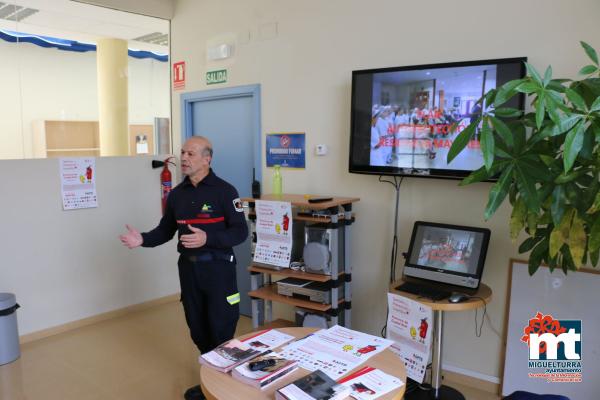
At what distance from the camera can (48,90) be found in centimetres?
382

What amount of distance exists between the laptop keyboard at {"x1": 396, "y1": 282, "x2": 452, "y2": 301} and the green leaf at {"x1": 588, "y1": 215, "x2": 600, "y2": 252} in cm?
93

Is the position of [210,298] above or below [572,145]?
below

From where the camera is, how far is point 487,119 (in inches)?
68.8

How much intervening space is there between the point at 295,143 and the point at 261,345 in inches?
79.3

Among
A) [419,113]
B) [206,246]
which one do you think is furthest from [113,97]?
[419,113]

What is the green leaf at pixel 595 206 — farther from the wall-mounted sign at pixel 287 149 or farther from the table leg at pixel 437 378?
the wall-mounted sign at pixel 287 149

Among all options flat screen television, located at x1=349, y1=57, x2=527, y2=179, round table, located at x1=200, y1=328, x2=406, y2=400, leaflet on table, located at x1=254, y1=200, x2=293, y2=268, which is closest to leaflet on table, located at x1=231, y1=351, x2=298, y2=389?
round table, located at x1=200, y1=328, x2=406, y2=400

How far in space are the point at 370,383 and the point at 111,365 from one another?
94.3 inches

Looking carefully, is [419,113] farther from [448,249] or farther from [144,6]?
[144,6]

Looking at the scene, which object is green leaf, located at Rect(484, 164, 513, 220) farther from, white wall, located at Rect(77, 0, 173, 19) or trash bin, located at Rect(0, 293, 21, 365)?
white wall, located at Rect(77, 0, 173, 19)

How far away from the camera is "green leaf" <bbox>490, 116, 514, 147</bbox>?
1757mm

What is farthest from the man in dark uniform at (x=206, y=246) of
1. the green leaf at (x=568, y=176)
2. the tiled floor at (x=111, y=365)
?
the green leaf at (x=568, y=176)

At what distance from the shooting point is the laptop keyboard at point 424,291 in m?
2.52

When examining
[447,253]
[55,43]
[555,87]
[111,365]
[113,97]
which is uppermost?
[55,43]
